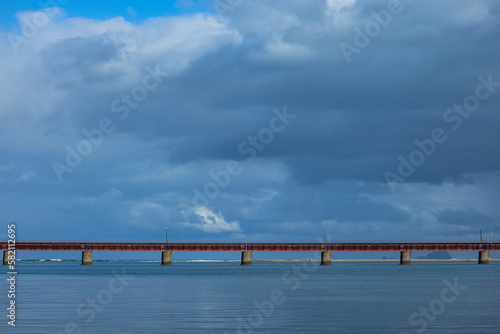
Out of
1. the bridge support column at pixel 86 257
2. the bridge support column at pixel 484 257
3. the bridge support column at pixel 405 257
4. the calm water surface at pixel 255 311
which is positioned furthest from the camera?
the bridge support column at pixel 484 257

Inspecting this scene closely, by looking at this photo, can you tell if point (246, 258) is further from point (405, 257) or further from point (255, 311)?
point (255, 311)

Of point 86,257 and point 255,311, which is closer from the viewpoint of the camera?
point 255,311

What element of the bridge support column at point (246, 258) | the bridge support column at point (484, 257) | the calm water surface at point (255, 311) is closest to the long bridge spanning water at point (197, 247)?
the bridge support column at point (246, 258)

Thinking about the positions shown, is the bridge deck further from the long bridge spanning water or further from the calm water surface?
the calm water surface

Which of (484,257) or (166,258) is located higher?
(484,257)

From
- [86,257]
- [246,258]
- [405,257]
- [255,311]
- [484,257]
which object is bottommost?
[255,311]

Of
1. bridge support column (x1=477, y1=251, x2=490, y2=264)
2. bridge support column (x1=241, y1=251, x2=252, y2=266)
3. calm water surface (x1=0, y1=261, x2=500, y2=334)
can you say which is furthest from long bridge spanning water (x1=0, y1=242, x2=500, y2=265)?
calm water surface (x1=0, y1=261, x2=500, y2=334)

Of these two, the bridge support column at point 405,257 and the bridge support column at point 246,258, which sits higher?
the bridge support column at point 405,257

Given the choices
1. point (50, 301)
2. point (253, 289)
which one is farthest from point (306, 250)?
point (50, 301)

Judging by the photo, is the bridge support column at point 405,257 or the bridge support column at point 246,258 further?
the bridge support column at point 405,257

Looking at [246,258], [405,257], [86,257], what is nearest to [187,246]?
[246,258]

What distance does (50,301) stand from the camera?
167ft

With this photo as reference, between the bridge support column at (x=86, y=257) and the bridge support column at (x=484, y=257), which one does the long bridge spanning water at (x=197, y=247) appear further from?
the bridge support column at (x=484, y=257)

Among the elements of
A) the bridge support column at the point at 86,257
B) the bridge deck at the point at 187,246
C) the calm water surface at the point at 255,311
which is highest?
the bridge deck at the point at 187,246
